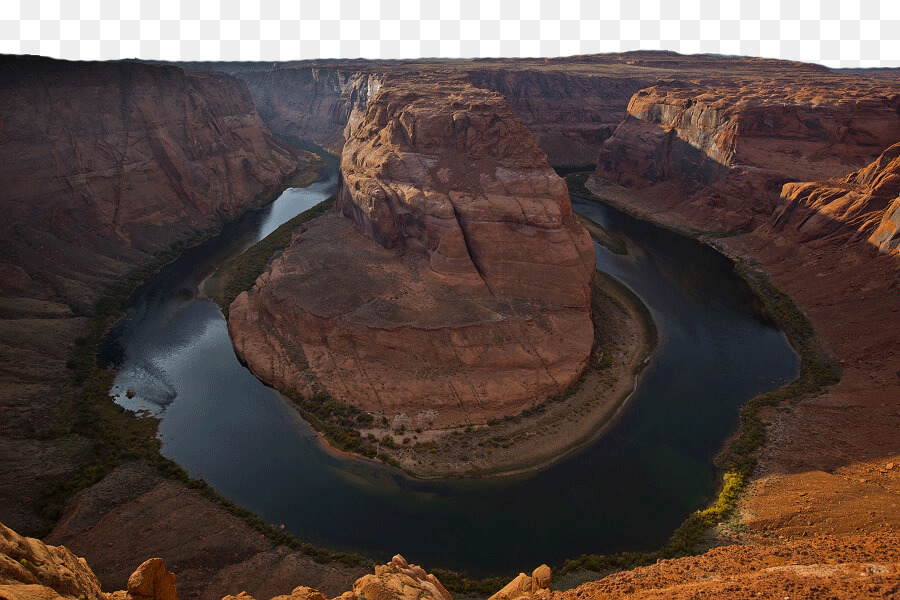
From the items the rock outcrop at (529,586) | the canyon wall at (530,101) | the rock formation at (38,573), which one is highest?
the canyon wall at (530,101)

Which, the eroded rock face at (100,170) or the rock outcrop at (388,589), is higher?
the eroded rock face at (100,170)

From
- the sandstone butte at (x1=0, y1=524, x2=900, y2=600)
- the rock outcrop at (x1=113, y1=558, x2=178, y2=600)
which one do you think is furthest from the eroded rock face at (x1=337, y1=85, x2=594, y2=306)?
the rock outcrop at (x1=113, y1=558, x2=178, y2=600)

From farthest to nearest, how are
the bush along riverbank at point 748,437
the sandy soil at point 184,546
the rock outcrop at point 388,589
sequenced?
the bush along riverbank at point 748,437, the sandy soil at point 184,546, the rock outcrop at point 388,589

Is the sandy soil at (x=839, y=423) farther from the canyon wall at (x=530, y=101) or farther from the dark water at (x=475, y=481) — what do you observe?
the canyon wall at (x=530, y=101)

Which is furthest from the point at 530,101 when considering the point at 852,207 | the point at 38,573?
the point at 38,573

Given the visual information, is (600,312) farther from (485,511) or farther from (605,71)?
(605,71)

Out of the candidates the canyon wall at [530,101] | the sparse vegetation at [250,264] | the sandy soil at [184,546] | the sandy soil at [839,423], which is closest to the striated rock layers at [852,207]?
the sandy soil at [839,423]
